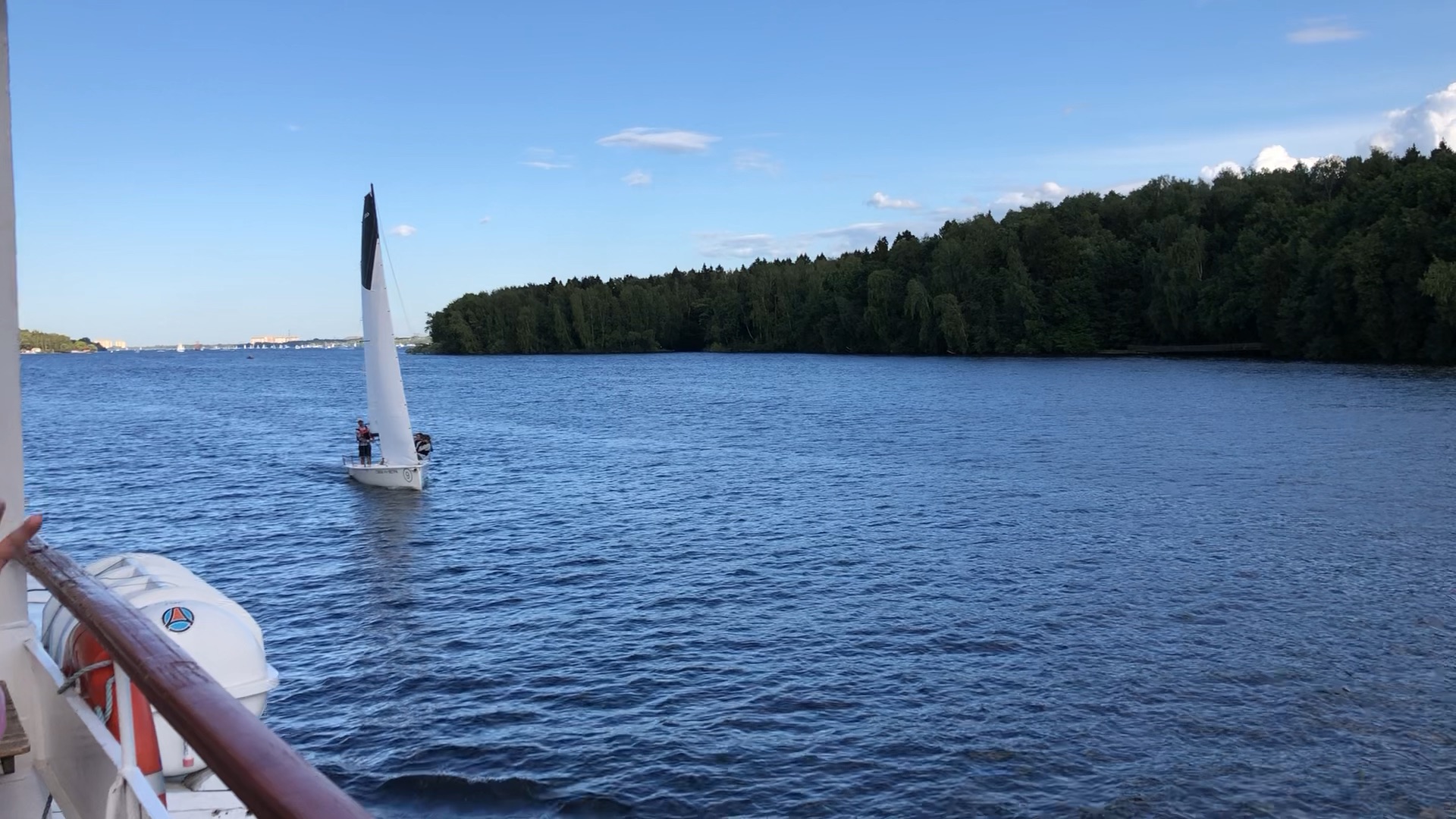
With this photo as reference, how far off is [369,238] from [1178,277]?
9719 centimetres

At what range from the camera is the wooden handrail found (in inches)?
65.2

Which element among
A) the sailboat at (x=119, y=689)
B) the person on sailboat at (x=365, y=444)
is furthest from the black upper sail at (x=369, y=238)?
the sailboat at (x=119, y=689)

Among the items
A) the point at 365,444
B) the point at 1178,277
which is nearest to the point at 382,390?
the point at 365,444

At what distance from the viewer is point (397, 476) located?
120 ft

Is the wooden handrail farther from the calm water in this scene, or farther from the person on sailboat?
the person on sailboat

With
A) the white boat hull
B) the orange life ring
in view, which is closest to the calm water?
the white boat hull

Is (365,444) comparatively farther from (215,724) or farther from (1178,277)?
(1178,277)

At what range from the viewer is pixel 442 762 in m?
13.9

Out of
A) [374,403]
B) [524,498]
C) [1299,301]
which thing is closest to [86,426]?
[374,403]

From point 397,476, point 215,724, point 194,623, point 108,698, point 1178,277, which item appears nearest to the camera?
point 215,724

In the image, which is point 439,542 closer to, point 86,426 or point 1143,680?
point 1143,680

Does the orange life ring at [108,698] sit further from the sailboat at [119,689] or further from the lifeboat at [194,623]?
the lifeboat at [194,623]

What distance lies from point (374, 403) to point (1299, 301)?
286 ft

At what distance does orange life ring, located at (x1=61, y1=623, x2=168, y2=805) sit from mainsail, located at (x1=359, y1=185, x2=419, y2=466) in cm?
3255
